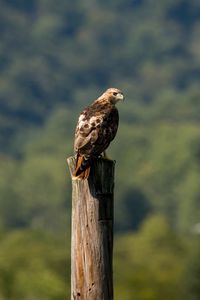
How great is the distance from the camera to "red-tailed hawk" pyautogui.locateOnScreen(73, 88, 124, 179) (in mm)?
9441

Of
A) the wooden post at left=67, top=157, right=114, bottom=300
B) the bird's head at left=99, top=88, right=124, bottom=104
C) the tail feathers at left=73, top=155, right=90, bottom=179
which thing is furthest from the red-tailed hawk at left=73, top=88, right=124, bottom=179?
the wooden post at left=67, top=157, right=114, bottom=300

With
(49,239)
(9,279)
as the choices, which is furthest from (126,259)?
(9,279)

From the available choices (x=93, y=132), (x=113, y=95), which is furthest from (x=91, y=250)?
(x=113, y=95)

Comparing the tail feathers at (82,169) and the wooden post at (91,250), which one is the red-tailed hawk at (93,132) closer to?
the tail feathers at (82,169)

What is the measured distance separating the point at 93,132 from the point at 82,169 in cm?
103

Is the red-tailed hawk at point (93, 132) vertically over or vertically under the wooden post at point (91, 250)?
over

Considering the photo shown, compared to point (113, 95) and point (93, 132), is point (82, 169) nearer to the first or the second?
point (93, 132)

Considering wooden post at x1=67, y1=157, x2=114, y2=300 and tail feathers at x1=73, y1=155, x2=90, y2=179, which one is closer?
wooden post at x1=67, y1=157, x2=114, y2=300

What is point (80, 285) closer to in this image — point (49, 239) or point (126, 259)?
point (126, 259)

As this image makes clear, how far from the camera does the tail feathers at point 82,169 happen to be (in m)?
8.91

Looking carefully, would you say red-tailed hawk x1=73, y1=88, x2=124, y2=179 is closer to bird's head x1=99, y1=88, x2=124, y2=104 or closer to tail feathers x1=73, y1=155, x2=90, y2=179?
tail feathers x1=73, y1=155, x2=90, y2=179

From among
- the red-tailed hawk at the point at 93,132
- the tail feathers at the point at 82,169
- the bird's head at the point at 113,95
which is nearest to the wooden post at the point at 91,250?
the tail feathers at the point at 82,169

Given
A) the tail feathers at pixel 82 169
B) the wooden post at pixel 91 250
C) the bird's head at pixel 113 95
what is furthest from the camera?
the bird's head at pixel 113 95

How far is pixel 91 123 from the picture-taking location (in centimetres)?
1006
